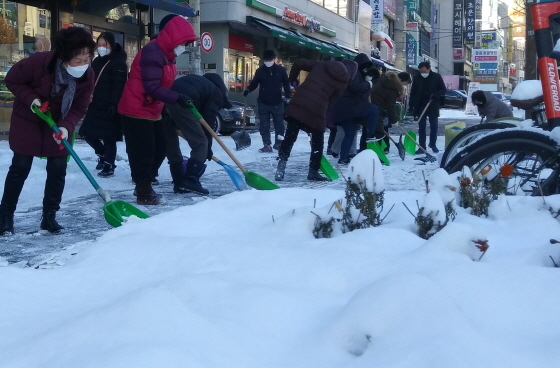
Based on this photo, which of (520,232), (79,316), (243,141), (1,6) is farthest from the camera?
(1,6)

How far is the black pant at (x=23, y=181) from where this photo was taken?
4.68 m

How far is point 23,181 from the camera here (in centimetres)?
476

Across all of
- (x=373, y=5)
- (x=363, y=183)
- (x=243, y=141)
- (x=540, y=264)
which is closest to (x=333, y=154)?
(x=243, y=141)

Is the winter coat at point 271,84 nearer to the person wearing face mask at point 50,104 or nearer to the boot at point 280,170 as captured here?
the boot at point 280,170

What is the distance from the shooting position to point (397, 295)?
2160mm

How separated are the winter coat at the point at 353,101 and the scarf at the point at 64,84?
5.18 metres

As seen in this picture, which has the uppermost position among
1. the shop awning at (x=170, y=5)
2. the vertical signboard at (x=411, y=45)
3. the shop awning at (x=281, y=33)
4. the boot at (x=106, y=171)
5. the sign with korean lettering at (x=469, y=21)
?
the sign with korean lettering at (x=469, y=21)

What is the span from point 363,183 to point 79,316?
1620mm

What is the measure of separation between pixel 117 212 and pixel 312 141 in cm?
332

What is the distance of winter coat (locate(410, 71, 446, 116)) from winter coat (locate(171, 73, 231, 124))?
5920 millimetres

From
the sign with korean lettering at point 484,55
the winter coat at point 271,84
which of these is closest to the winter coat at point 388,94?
the winter coat at point 271,84

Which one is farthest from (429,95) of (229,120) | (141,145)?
(141,145)

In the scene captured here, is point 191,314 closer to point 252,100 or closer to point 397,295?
point 397,295

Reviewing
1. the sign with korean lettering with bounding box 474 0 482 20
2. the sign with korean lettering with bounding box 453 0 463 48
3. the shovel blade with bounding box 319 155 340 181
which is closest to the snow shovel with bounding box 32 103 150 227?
the shovel blade with bounding box 319 155 340 181
